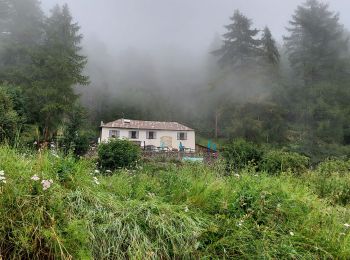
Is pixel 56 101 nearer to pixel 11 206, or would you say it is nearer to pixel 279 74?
pixel 279 74

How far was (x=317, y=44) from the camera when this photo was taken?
2833 cm

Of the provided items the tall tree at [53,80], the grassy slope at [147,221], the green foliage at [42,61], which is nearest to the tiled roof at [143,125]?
the tall tree at [53,80]

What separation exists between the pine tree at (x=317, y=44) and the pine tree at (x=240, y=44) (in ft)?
13.1

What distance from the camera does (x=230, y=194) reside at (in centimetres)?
346

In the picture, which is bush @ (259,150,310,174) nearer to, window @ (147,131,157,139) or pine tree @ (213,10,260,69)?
pine tree @ (213,10,260,69)

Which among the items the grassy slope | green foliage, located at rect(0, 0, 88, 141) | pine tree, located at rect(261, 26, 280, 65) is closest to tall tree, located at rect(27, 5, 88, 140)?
green foliage, located at rect(0, 0, 88, 141)

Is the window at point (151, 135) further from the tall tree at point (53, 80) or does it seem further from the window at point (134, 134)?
the tall tree at point (53, 80)

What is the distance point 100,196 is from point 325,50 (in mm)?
29858

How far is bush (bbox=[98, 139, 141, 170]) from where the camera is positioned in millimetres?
12547

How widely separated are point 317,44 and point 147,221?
3029cm

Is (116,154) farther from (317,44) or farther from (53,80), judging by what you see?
(317,44)

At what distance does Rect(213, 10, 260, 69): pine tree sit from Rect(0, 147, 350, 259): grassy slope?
29.0 meters

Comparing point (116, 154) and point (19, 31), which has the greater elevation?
point (19, 31)

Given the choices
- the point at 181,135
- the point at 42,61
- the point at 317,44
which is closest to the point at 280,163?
the point at 317,44
